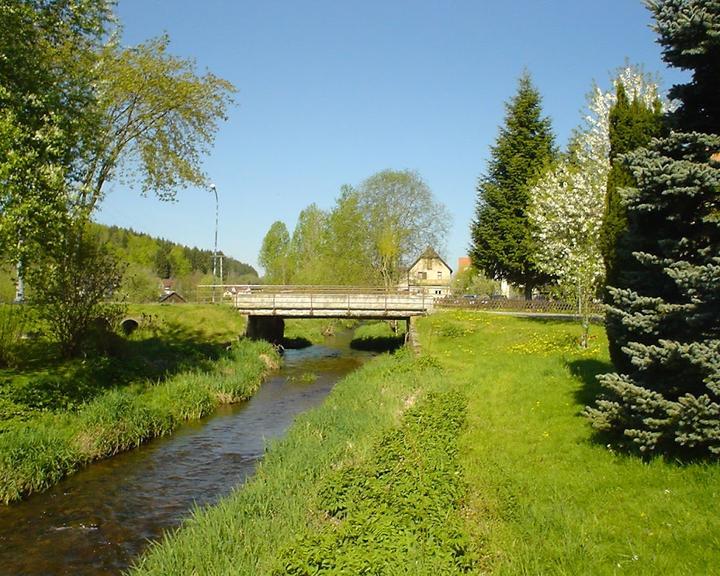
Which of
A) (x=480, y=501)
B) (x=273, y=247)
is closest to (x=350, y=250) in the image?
(x=273, y=247)

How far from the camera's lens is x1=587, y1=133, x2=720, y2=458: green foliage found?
24.0 ft

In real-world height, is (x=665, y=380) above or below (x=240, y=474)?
above

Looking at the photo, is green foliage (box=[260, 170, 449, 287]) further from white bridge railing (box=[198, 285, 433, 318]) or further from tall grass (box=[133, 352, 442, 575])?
tall grass (box=[133, 352, 442, 575])

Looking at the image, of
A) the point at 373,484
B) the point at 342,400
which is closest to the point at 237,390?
the point at 342,400

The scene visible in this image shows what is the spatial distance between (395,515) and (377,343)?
1373 inches

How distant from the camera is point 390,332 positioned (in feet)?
153

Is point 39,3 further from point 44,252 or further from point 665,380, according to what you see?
point 665,380

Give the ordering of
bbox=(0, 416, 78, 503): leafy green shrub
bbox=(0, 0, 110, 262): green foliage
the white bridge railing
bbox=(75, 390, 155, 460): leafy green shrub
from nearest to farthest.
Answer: bbox=(0, 416, 78, 503): leafy green shrub
bbox=(0, 0, 110, 262): green foliage
bbox=(75, 390, 155, 460): leafy green shrub
the white bridge railing

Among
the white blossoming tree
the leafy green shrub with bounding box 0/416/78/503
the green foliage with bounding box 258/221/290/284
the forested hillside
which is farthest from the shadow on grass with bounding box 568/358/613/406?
the green foliage with bounding box 258/221/290/284

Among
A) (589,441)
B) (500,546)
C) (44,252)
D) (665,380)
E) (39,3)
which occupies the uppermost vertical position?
(39,3)

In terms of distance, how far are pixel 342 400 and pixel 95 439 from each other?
6.98 m

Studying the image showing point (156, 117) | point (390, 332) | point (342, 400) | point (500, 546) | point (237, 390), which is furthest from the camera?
point (390, 332)

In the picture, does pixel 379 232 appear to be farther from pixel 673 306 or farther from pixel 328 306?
pixel 673 306

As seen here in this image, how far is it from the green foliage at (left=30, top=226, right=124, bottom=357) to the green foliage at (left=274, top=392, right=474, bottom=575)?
12.5 metres
